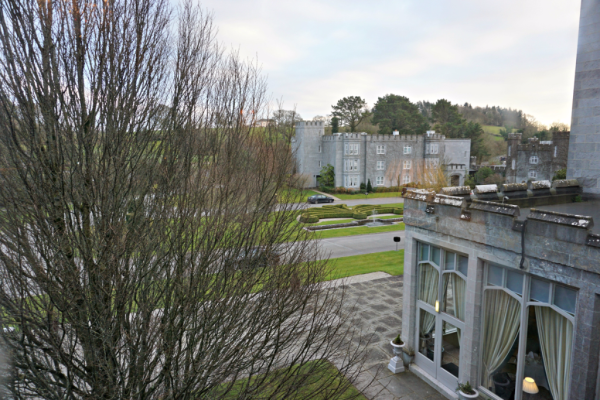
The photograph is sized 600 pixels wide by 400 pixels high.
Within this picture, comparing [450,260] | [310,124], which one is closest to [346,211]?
[310,124]

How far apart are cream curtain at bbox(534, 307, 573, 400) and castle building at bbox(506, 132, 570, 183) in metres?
33.3

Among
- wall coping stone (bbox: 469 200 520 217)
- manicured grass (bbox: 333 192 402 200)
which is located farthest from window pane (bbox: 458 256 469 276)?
manicured grass (bbox: 333 192 402 200)

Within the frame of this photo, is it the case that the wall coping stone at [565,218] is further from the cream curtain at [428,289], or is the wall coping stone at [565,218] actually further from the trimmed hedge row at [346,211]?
→ the trimmed hedge row at [346,211]

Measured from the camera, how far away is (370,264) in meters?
20.9

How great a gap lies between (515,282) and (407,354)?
4.14m

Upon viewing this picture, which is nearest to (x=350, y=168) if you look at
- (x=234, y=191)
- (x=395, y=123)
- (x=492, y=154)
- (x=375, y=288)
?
(x=395, y=123)

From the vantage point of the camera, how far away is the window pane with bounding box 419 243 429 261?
10.2 meters

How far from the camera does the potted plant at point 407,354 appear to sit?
34.6 ft

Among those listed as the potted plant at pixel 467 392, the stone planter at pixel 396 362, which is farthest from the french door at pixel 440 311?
the potted plant at pixel 467 392

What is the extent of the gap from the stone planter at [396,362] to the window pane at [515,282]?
12.8ft

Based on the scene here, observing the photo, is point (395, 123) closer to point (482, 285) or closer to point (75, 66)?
point (482, 285)

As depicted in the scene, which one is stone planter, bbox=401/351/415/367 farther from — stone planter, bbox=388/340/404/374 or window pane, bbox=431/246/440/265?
window pane, bbox=431/246/440/265

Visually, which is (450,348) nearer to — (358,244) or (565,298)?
(565,298)

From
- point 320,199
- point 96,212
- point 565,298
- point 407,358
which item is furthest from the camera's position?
point 320,199
